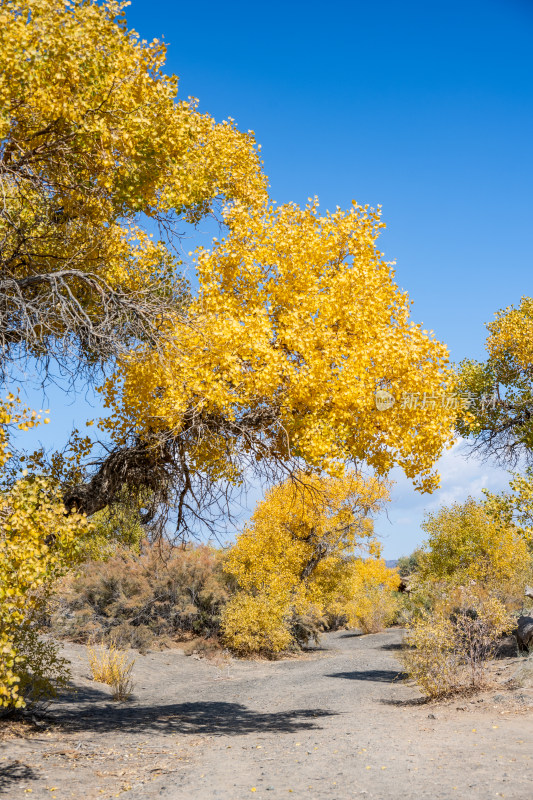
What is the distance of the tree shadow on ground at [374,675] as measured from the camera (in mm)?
16078

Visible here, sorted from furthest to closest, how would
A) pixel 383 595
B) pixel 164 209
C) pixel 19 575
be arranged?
pixel 383 595 < pixel 164 209 < pixel 19 575

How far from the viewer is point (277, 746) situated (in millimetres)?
8398

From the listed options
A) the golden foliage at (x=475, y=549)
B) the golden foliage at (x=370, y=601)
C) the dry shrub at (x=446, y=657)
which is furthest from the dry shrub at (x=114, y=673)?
the golden foliage at (x=370, y=601)

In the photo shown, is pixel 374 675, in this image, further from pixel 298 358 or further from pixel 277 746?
pixel 298 358

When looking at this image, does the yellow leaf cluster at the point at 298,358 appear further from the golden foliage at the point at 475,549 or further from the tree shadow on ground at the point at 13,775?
the golden foliage at the point at 475,549

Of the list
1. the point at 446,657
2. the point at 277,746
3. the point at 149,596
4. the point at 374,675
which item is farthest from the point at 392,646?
the point at 277,746

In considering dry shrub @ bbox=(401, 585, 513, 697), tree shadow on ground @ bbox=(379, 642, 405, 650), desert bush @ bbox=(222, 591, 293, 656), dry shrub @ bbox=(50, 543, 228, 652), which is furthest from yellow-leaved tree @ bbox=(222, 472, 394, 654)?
dry shrub @ bbox=(401, 585, 513, 697)

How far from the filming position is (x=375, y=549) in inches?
915

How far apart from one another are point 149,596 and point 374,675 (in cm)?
883

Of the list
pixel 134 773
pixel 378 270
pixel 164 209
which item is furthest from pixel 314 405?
pixel 134 773

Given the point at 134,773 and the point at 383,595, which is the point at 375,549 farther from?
the point at 134,773

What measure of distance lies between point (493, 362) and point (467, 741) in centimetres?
980

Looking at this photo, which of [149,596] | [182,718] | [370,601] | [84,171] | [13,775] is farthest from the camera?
[370,601]

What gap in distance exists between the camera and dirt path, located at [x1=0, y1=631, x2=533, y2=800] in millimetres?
6383
